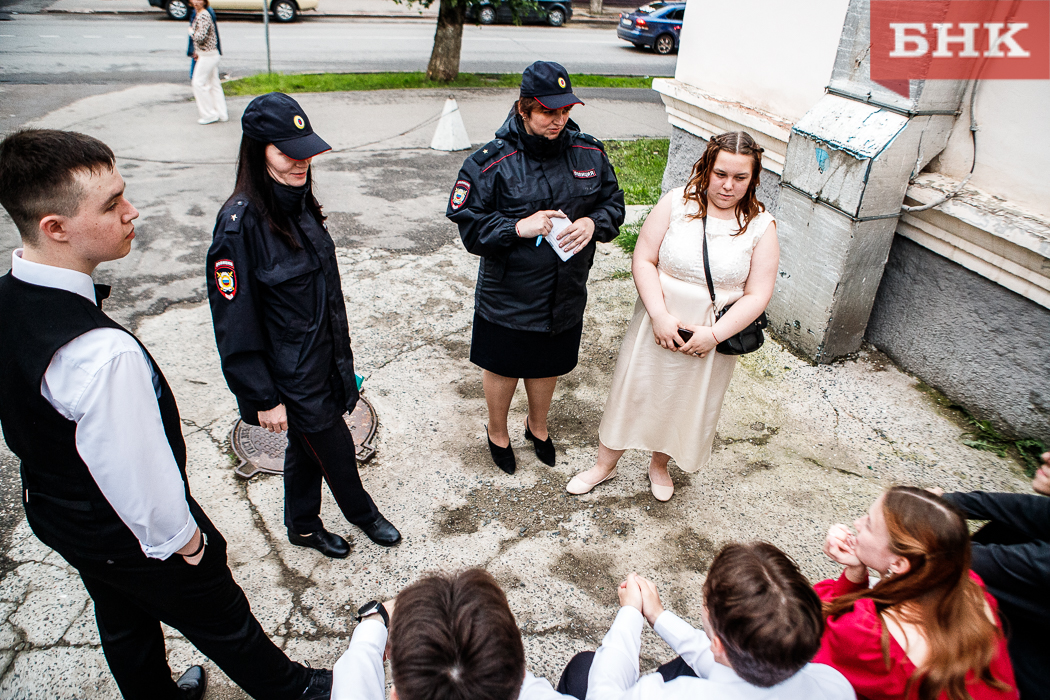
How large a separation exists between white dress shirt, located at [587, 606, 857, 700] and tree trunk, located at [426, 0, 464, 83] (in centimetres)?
1207

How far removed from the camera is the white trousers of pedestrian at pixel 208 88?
28.6ft

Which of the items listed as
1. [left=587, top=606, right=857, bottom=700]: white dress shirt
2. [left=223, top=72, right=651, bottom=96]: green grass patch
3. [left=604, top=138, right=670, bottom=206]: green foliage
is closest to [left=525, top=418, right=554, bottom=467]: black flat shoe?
[left=587, top=606, right=857, bottom=700]: white dress shirt

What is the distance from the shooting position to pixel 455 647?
1347 millimetres

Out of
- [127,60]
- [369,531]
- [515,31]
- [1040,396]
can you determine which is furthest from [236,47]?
[1040,396]

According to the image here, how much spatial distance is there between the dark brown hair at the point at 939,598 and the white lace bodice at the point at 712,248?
128 centimetres

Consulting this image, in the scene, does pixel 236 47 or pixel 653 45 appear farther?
pixel 653 45

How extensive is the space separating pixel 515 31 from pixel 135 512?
22.0 meters

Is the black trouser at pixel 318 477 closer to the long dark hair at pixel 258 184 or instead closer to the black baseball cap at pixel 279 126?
the long dark hair at pixel 258 184

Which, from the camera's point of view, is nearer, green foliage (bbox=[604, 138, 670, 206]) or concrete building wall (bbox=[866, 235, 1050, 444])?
concrete building wall (bbox=[866, 235, 1050, 444])

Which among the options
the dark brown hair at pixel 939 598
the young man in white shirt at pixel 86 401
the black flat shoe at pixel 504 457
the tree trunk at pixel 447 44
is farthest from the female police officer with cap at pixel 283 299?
the tree trunk at pixel 447 44

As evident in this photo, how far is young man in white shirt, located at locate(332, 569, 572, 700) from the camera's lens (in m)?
1.32

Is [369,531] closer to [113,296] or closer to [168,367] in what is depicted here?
[168,367]

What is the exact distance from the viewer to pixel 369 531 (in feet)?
9.99

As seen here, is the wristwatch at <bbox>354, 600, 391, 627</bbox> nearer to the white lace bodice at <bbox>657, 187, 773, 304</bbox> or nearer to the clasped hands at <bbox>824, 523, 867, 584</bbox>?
the clasped hands at <bbox>824, 523, 867, 584</bbox>
